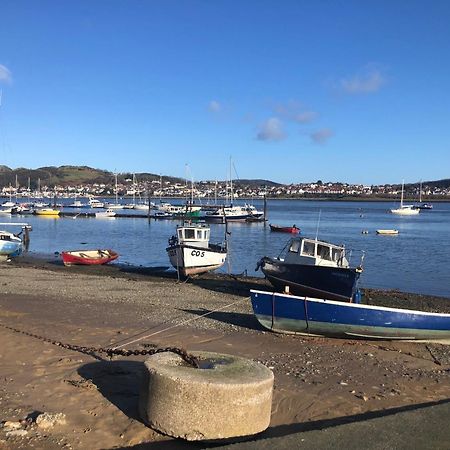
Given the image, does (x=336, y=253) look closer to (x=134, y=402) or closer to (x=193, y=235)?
(x=193, y=235)

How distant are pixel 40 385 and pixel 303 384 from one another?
4522 millimetres

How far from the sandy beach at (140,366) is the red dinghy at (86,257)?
43.9 ft

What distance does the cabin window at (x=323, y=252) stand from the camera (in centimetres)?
2273

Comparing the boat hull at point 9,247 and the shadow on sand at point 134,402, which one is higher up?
the shadow on sand at point 134,402

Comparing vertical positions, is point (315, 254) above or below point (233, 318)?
above

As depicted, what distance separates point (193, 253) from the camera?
29.2 metres

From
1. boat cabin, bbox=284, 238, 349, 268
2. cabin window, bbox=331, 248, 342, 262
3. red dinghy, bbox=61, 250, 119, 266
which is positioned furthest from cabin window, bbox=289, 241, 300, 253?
red dinghy, bbox=61, 250, 119, 266

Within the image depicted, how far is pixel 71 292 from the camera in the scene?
21.8m

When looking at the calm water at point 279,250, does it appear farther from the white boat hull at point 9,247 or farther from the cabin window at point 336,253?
the cabin window at point 336,253

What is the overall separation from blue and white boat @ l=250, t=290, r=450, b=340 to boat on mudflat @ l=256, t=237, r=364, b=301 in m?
6.13

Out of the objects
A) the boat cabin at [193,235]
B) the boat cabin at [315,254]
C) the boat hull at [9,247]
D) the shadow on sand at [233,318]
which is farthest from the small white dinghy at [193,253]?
the boat hull at [9,247]

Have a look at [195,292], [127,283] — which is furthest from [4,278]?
[195,292]

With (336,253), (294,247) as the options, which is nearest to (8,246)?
(294,247)

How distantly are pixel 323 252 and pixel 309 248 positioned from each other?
0.60 metres
